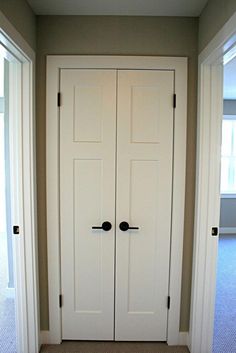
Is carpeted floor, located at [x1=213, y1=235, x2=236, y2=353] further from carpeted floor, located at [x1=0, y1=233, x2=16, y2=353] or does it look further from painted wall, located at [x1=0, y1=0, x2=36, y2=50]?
painted wall, located at [x1=0, y1=0, x2=36, y2=50]

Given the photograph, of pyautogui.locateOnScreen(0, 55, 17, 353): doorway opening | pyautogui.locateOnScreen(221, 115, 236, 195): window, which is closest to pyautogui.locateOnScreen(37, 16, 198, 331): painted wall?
pyautogui.locateOnScreen(0, 55, 17, 353): doorway opening

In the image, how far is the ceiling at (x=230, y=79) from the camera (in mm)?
3021

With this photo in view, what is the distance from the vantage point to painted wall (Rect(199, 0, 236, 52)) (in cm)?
142

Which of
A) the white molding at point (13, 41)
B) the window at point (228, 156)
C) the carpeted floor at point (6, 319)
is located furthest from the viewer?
the window at point (228, 156)

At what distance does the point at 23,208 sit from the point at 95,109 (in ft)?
2.91

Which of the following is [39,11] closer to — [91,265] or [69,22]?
[69,22]

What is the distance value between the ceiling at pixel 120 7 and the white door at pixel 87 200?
394 millimetres

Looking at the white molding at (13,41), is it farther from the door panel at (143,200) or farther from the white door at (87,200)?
the door panel at (143,200)

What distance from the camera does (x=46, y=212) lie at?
2008 mm

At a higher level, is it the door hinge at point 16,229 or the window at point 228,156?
the window at point 228,156

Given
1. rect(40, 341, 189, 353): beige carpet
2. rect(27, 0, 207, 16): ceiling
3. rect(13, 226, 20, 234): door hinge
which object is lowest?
rect(40, 341, 189, 353): beige carpet

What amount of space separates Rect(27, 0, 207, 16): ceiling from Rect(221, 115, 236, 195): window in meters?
3.41

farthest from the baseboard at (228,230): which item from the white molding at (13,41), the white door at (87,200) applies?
the white molding at (13,41)

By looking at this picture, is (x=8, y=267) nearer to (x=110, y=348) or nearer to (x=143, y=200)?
(x=110, y=348)
